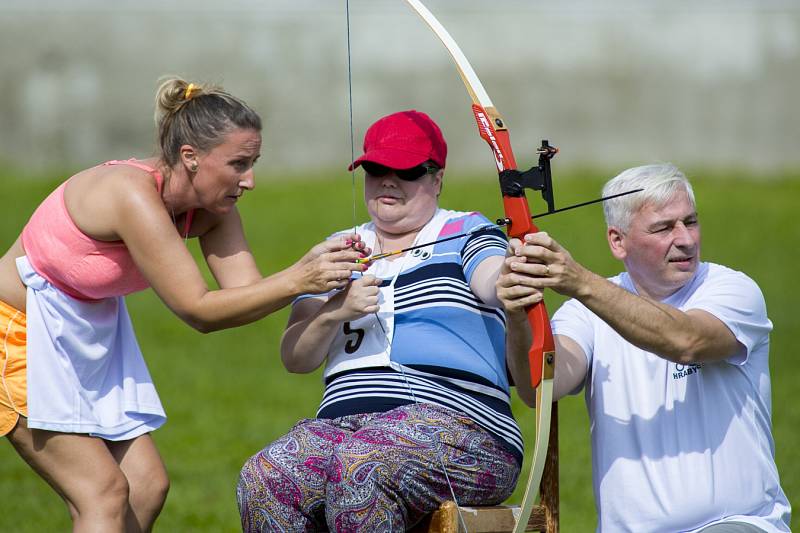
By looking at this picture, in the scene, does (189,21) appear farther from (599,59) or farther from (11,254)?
(11,254)

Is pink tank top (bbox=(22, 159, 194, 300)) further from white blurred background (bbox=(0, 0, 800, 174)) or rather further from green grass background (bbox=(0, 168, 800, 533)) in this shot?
white blurred background (bbox=(0, 0, 800, 174))

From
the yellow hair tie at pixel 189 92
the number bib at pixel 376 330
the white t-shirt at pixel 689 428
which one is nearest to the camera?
the white t-shirt at pixel 689 428

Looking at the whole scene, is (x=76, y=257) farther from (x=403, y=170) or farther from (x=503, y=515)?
(x=503, y=515)

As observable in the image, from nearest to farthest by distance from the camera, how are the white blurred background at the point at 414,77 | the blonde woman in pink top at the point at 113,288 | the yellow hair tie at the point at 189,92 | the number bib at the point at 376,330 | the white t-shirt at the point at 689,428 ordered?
the white t-shirt at the point at 689,428 → the blonde woman in pink top at the point at 113,288 → the number bib at the point at 376,330 → the yellow hair tie at the point at 189,92 → the white blurred background at the point at 414,77

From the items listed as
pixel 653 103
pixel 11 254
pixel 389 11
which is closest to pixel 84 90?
pixel 389 11

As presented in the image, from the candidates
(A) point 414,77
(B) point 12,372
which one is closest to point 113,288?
(B) point 12,372

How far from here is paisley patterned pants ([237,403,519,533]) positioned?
3416mm

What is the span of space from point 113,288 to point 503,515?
1.44m

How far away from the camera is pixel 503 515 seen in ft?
11.8

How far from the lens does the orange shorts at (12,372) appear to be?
12.7 feet

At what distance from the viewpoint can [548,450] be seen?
3.79m

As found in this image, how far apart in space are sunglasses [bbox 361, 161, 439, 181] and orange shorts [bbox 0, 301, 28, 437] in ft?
4.12

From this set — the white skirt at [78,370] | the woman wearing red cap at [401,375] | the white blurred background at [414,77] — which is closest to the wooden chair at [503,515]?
the woman wearing red cap at [401,375]

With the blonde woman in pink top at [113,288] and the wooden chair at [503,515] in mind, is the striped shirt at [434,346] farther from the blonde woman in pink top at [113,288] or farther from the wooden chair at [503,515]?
the blonde woman in pink top at [113,288]
